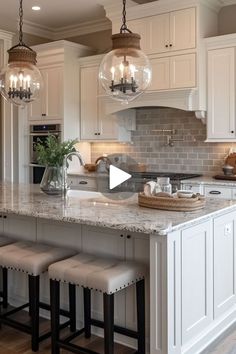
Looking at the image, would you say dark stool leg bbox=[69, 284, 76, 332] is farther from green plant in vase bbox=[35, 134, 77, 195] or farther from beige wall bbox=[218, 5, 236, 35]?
beige wall bbox=[218, 5, 236, 35]

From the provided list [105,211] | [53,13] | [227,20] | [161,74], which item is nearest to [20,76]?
[105,211]

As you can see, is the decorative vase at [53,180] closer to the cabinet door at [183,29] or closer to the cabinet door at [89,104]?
the cabinet door at [183,29]

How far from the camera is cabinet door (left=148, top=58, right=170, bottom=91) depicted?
5052 mm

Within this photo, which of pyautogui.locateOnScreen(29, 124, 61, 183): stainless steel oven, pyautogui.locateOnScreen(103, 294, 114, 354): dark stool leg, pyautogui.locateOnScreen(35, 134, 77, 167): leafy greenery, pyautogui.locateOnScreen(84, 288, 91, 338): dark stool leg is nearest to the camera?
pyautogui.locateOnScreen(103, 294, 114, 354): dark stool leg

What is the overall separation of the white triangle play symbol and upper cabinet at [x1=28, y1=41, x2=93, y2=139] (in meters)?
0.96

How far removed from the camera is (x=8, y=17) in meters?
5.92

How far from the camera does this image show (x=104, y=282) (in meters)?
2.39

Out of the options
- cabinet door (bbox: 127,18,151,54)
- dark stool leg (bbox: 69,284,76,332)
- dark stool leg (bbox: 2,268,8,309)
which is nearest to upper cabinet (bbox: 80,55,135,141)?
cabinet door (bbox: 127,18,151,54)

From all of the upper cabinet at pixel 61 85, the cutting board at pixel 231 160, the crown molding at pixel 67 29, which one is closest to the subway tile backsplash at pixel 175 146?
the cutting board at pixel 231 160

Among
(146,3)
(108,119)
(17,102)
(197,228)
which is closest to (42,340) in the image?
(197,228)

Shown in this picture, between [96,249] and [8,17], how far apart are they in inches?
166

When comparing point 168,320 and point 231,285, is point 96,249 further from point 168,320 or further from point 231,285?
point 231,285

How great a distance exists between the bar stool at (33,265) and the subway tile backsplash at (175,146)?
9.42ft

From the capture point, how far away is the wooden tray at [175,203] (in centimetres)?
285
